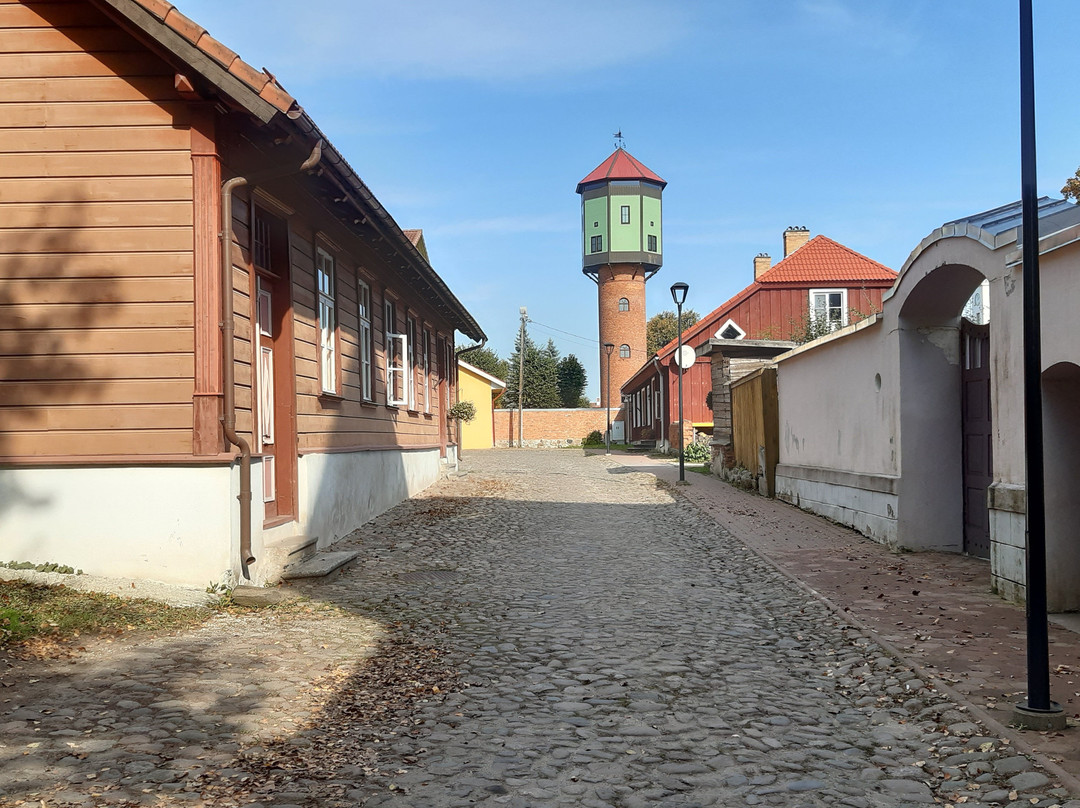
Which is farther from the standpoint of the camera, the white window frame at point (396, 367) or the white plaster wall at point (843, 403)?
the white window frame at point (396, 367)

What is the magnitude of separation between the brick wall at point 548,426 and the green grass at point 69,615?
49.5 metres

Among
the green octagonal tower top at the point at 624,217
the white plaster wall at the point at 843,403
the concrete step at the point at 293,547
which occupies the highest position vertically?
the green octagonal tower top at the point at 624,217

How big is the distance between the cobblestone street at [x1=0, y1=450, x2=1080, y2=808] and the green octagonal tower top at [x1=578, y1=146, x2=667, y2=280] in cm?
4975

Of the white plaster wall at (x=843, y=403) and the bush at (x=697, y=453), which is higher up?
the white plaster wall at (x=843, y=403)

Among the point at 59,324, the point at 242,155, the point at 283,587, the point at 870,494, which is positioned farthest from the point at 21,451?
the point at 870,494

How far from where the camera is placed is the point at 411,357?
1862 cm

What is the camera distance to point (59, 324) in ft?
26.4

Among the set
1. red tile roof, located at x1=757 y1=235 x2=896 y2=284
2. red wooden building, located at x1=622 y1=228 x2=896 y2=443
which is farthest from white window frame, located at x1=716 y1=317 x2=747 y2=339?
red tile roof, located at x1=757 y1=235 x2=896 y2=284

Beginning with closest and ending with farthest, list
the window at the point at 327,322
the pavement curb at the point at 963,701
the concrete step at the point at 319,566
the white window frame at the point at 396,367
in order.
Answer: the pavement curb at the point at 963,701, the concrete step at the point at 319,566, the window at the point at 327,322, the white window frame at the point at 396,367

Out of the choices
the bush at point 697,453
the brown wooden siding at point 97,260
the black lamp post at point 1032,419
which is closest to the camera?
the black lamp post at point 1032,419

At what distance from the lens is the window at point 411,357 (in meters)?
18.0

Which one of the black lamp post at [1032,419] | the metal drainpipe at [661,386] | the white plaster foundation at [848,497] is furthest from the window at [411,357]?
the metal drainpipe at [661,386]

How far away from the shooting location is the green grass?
20.6 ft

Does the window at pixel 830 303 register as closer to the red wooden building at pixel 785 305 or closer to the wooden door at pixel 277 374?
the red wooden building at pixel 785 305
